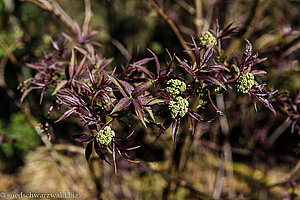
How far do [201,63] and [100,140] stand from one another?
32cm

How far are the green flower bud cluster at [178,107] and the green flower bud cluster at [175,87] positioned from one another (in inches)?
0.7

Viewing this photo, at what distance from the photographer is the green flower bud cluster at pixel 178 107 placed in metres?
0.54

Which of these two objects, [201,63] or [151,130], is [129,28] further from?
[201,63]

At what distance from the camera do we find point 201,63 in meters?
0.60

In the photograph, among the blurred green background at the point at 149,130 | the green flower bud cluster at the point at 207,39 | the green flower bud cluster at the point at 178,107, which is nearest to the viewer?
the green flower bud cluster at the point at 178,107

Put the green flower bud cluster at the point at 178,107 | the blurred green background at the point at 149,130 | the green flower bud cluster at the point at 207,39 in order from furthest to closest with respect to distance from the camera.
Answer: the blurred green background at the point at 149,130 < the green flower bud cluster at the point at 207,39 < the green flower bud cluster at the point at 178,107

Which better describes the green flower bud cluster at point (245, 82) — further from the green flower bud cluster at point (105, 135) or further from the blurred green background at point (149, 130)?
the blurred green background at point (149, 130)

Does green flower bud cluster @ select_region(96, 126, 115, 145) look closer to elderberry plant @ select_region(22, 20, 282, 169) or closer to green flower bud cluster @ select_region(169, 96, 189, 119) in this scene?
elderberry plant @ select_region(22, 20, 282, 169)

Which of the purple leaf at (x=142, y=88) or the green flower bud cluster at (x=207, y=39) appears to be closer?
the purple leaf at (x=142, y=88)

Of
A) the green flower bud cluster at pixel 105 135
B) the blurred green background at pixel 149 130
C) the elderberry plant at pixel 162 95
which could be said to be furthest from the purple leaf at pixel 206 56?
the blurred green background at pixel 149 130

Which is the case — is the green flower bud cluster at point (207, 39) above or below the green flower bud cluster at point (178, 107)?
above

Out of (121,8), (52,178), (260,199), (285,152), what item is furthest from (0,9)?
(285,152)

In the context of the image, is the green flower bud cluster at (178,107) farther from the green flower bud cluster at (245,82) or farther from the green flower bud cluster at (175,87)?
the green flower bud cluster at (245,82)

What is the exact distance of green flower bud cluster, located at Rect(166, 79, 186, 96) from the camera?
1.80ft
